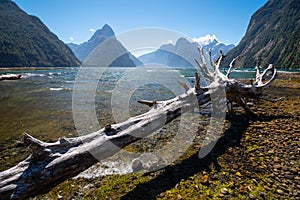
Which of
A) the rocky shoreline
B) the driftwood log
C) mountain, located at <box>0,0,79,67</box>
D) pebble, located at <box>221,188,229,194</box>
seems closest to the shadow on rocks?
the rocky shoreline

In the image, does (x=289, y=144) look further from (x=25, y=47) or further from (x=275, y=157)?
(x=25, y=47)

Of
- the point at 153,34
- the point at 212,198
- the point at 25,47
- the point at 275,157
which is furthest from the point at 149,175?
the point at 25,47

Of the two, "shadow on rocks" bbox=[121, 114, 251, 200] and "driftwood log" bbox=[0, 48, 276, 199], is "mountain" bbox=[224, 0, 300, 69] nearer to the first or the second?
"shadow on rocks" bbox=[121, 114, 251, 200]

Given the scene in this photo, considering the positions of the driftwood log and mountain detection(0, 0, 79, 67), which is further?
mountain detection(0, 0, 79, 67)

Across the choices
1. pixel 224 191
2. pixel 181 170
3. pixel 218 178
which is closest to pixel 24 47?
pixel 181 170

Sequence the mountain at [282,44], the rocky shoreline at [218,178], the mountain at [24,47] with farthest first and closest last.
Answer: the mountain at [24,47], the mountain at [282,44], the rocky shoreline at [218,178]

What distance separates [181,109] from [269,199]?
10.2 ft

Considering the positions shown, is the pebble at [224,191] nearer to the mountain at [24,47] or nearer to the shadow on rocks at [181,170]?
the shadow on rocks at [181,170]

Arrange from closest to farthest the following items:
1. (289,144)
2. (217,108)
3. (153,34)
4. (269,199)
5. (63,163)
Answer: (63,163) < (269,199) < (289,144) < (153,34) < (217,108)

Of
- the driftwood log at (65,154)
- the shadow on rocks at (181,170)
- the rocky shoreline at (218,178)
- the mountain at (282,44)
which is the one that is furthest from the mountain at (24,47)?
the mountain at (282,44)

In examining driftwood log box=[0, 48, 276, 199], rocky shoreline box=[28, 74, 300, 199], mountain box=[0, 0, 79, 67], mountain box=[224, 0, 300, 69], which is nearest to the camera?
driftwood log box=[0, 48, 276, 199]

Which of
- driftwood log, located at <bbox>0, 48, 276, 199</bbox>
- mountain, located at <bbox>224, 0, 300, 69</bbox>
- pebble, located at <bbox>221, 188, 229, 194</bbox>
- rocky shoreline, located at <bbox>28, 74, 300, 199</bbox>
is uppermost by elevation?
mountain, located at <bbox>224, 0, 300, 69</bbox>

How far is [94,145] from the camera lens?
11.8 feet

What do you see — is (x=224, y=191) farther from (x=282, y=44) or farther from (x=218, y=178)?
(x=282, y=44)
